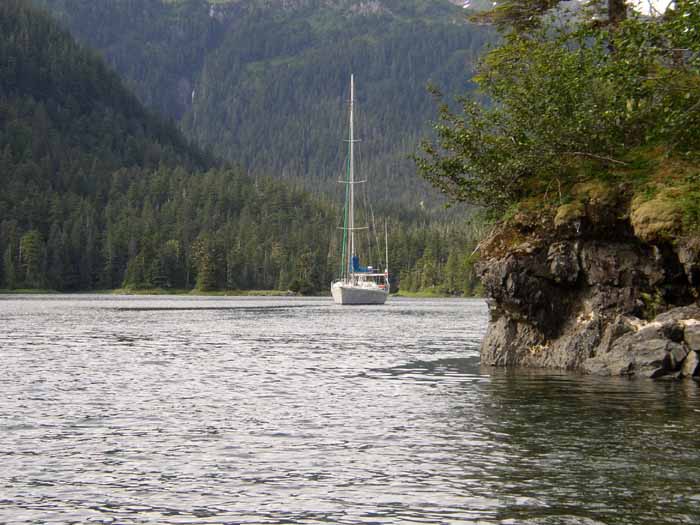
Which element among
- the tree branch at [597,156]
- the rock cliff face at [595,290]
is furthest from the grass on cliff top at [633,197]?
the tree branch at [597,156]

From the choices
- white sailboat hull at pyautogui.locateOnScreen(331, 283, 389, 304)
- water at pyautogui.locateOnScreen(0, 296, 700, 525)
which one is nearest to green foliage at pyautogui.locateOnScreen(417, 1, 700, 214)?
water at pyautogui.locateOnScreen(0, 296, 700, 525)

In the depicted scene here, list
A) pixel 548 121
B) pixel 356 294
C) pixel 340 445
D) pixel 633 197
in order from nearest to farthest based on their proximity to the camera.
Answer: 1. pixel 340 445
2. pixel 633 197
3. pixel 548 121
4. pixel 356 294

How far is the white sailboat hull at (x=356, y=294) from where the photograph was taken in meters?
151

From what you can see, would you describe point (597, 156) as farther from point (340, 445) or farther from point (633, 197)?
→ point (340, 445)

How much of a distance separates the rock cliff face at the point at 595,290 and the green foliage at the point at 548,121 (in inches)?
90.7

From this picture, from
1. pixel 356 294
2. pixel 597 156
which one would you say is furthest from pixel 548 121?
pixel 356 294

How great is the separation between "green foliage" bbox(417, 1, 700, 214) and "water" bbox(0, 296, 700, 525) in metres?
9.13

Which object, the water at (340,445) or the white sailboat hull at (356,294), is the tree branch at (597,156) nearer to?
the water at (340,445)

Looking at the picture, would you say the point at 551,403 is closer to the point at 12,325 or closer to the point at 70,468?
the point at 70,468

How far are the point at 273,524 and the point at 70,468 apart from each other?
20.4 ft

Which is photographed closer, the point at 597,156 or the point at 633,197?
the point at 633,197

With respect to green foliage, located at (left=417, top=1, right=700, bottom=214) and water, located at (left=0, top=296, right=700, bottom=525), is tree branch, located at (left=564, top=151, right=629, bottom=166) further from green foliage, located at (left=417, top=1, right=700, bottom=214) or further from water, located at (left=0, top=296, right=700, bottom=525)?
water, located at (left=0, top=296, right=700, bottom=525)

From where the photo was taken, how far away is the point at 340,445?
22438 millimetres

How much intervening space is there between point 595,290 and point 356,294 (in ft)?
371
